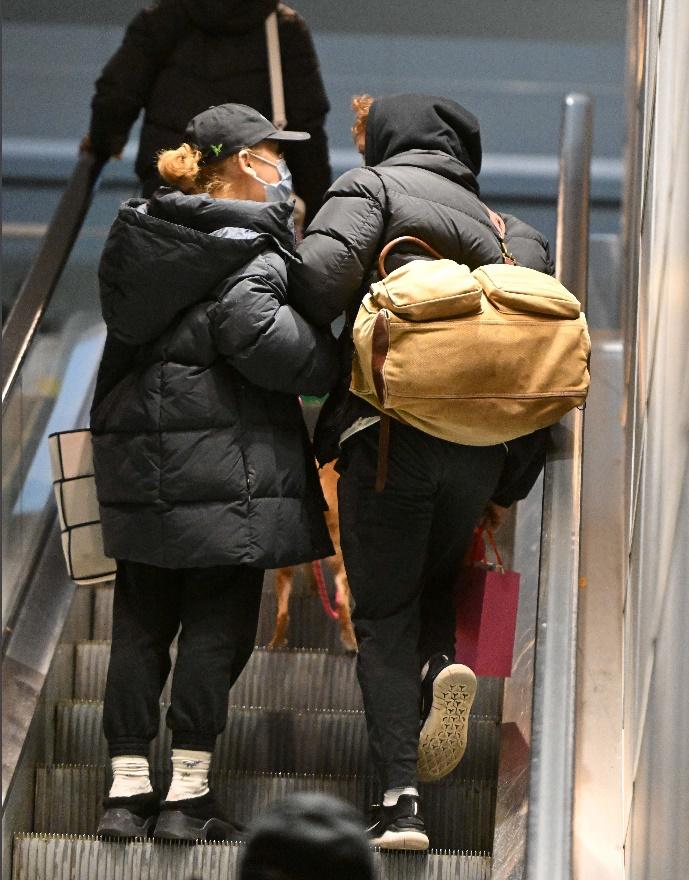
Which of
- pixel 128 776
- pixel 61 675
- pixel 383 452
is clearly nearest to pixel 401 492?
pixel 383 452

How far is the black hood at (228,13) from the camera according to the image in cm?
644

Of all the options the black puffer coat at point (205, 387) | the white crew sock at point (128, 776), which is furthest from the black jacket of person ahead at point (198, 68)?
the white crew sock at point (128, 776)

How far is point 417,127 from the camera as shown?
181 inches

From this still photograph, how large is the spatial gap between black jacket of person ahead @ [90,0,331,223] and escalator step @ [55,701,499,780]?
2.38 m

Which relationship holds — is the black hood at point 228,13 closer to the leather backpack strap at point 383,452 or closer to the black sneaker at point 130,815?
the leather backpack strap at point 383,452

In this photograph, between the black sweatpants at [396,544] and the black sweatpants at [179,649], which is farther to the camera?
the black sweatpants at [179,649]

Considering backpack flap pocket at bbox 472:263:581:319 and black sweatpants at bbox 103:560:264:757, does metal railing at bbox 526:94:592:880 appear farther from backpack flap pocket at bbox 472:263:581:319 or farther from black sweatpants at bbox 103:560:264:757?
black sweatpants at bbox 103:560:264:757

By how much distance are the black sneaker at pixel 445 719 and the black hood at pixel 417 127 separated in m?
1.45

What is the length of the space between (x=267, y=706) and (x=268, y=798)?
770 mm

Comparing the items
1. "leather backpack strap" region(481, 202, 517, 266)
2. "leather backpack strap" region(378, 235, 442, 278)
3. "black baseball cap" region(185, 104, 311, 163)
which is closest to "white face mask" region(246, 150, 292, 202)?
"black baseball cap" region(185, 104, 311, 163)

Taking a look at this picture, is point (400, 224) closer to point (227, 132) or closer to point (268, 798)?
point (227, 132)

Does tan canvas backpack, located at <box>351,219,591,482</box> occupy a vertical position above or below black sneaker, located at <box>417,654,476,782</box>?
above

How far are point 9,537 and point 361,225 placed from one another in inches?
85.7

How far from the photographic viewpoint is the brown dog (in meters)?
5.45
